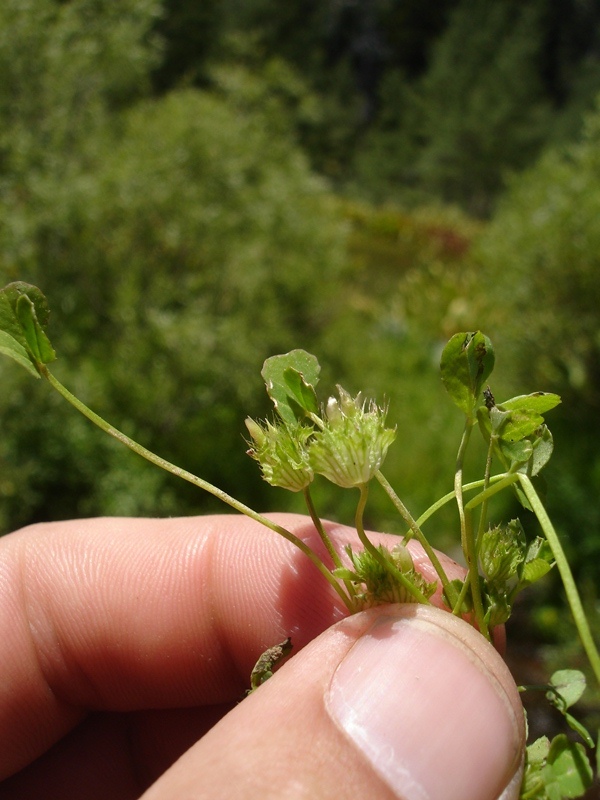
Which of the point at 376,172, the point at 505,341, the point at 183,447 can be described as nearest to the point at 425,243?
the point at 376,172

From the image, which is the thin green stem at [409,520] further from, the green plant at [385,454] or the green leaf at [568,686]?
the green leaf at [568,686]

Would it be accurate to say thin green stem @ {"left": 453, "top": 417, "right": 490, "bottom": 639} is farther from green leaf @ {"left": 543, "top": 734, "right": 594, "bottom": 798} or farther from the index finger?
the index finger

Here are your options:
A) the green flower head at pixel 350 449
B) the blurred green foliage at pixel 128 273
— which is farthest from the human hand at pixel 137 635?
the blurred green foliage at pixel 128 273

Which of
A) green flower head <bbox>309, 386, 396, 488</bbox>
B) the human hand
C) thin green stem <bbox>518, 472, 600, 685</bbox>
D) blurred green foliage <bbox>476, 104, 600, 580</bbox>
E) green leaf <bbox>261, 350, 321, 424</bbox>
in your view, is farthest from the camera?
blurred green foliage <bbox>476, 104, 600, 580</bbox>

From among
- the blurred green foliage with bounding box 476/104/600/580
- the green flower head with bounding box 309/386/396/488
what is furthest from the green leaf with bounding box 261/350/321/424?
the blurred green foliage with bounding box 476/104/600/580

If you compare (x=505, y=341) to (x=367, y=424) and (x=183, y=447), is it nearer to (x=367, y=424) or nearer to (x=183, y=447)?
(x=183, y=447)

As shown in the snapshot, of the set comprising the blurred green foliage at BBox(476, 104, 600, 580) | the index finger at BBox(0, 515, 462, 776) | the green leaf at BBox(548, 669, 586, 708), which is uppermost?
the green leaf at BBox(548, 669, 586, 708)
